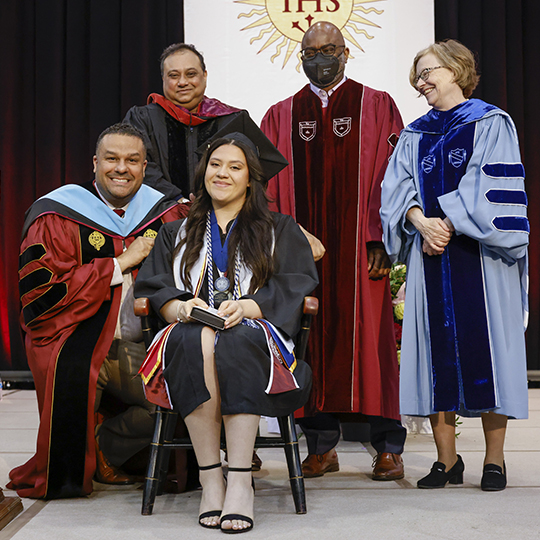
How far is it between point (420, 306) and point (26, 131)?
4545 millimetres

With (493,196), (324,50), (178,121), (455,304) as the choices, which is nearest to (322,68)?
(324,50)

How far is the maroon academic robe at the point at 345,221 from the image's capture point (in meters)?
3.04

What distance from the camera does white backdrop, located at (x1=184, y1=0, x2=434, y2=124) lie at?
18.2 feet

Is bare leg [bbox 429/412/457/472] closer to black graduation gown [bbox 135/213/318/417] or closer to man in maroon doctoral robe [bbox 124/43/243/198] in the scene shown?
black graduation gown [bbox 135/213/318/417]

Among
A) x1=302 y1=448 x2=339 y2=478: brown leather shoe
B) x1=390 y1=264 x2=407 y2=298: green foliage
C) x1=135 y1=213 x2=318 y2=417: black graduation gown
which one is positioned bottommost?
x1=302 y1=448 x2=339 y2=478: brown leather shoe

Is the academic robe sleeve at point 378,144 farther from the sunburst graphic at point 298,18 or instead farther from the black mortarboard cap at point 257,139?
the sunburst graphic at point 298,18

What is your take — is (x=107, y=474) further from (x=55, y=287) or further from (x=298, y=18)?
(x=298, y=18)

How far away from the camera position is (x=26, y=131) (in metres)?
6.04

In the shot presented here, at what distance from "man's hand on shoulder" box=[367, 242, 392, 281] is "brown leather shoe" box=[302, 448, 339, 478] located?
2.73ft

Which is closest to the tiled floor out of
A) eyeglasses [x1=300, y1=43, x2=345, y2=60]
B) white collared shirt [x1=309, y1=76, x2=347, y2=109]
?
white collared shirt [x1=309, y1=76, x2=347, y2=109]

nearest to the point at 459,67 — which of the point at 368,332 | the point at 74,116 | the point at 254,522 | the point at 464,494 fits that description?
the point at 368,332

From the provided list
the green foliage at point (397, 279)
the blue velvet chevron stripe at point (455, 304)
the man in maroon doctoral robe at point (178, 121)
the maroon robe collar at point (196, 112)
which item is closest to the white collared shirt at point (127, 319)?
the man in maroon doctoral robe at point (178, 121)

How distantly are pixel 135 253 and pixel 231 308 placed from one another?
671 millimetres

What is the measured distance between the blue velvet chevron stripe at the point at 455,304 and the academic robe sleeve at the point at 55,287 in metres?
1.33
